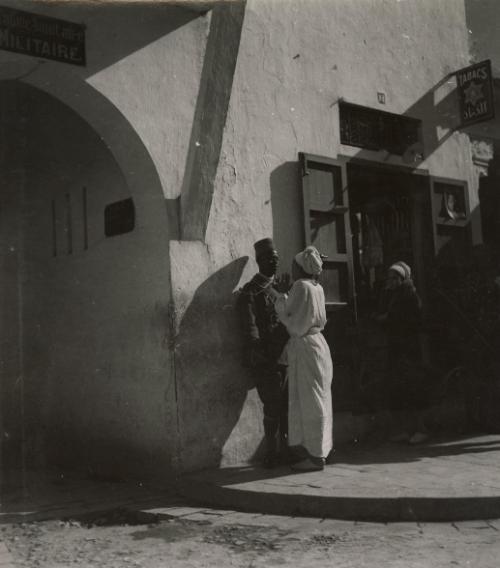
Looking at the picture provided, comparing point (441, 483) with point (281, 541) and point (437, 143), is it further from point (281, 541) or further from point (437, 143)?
point (437, 143)

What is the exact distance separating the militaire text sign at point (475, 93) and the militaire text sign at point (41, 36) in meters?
4.93

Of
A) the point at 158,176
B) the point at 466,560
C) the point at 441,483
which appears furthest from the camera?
the point at 158,176

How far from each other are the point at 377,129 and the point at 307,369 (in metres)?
3.35

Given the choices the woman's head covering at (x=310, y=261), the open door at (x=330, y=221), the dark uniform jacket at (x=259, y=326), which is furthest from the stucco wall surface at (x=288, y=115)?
the woman's head covering at (x=310, y=261)

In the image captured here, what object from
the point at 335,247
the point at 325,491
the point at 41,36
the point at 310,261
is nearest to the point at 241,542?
the point at 325,491

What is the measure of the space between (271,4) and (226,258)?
258 cm

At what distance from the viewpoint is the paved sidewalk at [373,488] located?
442cm

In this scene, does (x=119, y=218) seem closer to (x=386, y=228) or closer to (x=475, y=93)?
(x=386, y=228)

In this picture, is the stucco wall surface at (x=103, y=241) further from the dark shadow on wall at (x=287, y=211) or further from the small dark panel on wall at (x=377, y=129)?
the small dark panel on wall at (x=377, y=129)

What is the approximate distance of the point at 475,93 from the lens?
8445 millimetres

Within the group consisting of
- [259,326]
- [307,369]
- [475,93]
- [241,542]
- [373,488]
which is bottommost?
[241,542]

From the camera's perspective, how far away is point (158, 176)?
5785 mm

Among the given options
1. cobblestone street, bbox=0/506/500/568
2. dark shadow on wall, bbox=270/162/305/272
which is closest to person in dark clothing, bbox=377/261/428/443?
dark shadow on wall, bbox=270/162/305/272

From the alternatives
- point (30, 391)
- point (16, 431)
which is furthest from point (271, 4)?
point (16, 431)
